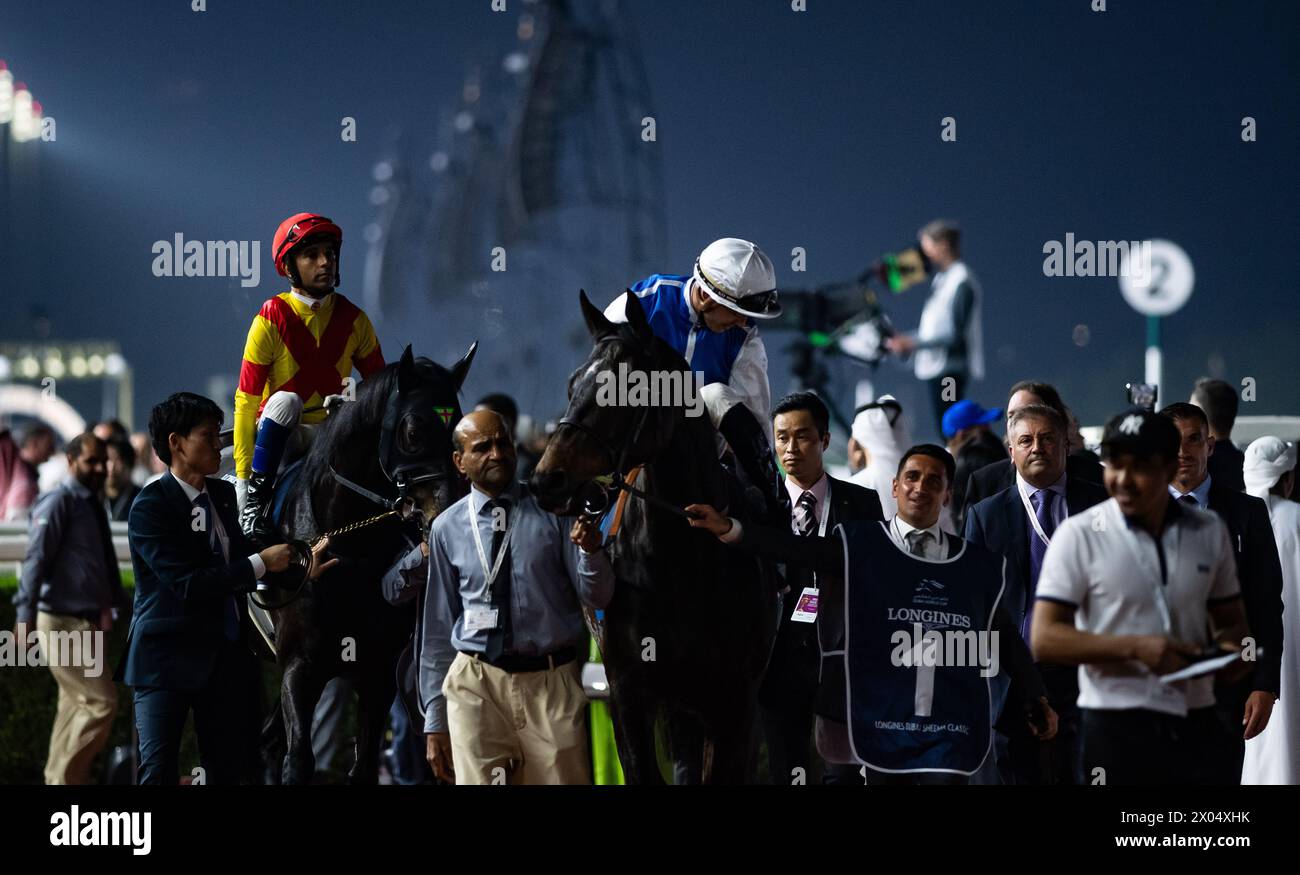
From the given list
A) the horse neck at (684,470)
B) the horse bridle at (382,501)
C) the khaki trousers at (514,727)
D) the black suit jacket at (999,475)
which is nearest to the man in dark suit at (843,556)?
the horse neck at (684,470)

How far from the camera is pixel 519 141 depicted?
14195 mm

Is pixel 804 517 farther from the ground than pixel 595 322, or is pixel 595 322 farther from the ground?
pixel 595 322

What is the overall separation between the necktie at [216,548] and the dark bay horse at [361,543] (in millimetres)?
382

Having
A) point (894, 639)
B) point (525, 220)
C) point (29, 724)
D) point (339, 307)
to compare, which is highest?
point (525, 220)

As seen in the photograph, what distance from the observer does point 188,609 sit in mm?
4617

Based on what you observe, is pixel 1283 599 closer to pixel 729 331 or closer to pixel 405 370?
pixel 729 331

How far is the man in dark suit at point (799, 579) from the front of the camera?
4738 millimetres

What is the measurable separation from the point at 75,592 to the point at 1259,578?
4829 millimetres

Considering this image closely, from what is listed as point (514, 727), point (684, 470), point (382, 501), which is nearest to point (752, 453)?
point (684, 470)

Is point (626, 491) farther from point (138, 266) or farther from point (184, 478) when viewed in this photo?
point (138, 266)

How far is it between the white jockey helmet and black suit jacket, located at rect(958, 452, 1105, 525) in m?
1.19

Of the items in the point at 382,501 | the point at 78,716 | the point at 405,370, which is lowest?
the point at 78,716
